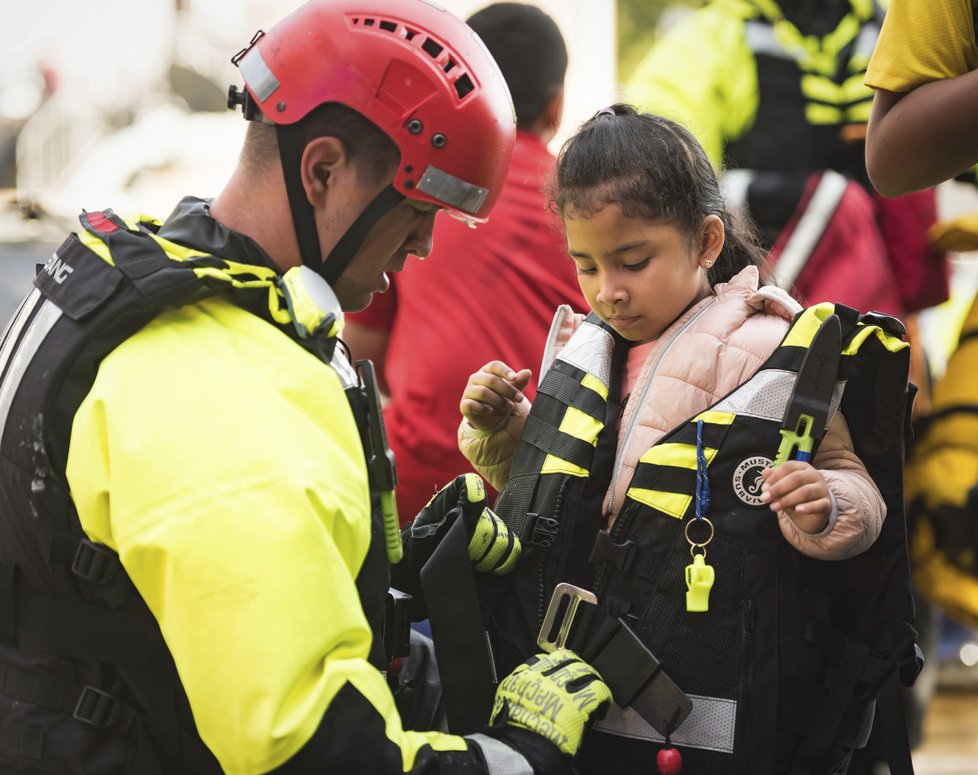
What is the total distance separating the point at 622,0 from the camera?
296 inches

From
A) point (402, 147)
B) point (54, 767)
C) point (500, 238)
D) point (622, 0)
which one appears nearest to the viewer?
point (54, 767)

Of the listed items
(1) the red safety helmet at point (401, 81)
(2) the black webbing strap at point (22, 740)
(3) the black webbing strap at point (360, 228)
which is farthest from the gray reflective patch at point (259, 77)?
(2) the black webbing strap at point (22, 740)

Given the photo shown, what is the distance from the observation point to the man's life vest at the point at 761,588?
2.41 m

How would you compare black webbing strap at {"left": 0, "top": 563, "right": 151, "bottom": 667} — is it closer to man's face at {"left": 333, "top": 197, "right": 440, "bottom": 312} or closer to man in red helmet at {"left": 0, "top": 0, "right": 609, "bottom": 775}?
man in red helmet at {"left": 0, "top": 0, "right": 609, "bottom": 775}

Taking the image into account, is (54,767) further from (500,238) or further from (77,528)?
(500,238)

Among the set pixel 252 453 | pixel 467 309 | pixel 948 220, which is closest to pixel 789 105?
pixel 948 220

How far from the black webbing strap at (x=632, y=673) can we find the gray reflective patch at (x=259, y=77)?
46.2 inches

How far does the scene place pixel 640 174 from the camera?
2.64m

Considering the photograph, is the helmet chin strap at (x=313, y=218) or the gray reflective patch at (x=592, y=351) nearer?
the helmet chin strap at (x=313, y=218)

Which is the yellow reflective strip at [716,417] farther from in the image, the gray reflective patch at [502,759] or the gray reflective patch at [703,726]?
the gray reflective patch at [502,759]

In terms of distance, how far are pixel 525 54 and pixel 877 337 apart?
5.53ft

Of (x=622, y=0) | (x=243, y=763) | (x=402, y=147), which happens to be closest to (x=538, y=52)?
A: (x=402, y=147)

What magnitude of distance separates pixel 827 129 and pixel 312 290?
2599mm

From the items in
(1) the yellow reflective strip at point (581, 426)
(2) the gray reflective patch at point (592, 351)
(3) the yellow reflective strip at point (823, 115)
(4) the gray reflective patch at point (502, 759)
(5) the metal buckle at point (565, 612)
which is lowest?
(4) the gray reflective patch at point (502, 759)
